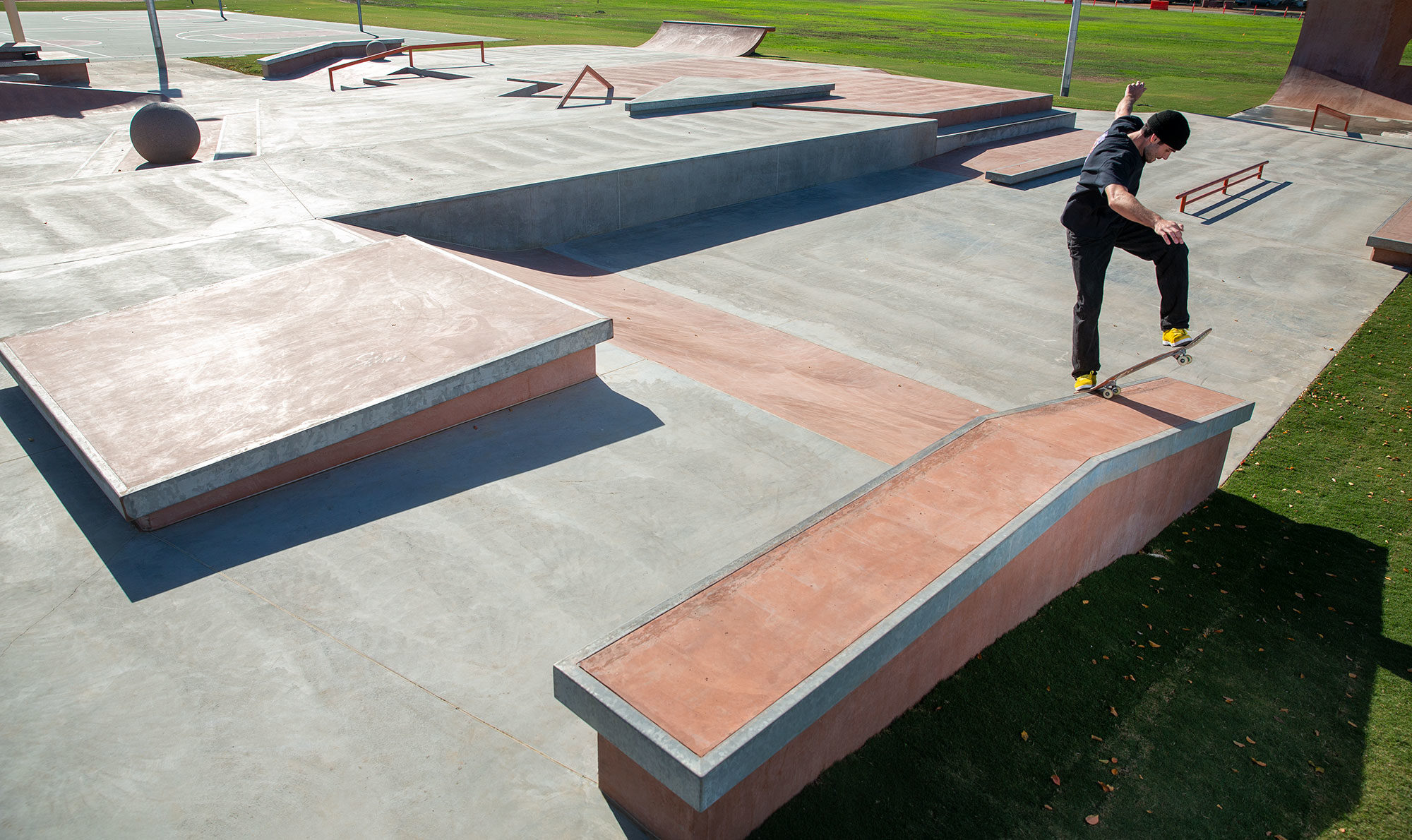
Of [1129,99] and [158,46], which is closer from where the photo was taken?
[1129,99]

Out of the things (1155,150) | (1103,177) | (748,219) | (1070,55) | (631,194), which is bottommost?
(748,219)

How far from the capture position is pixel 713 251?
10898 mm

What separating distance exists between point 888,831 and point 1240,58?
1551 inches

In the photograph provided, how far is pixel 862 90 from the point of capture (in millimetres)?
19484

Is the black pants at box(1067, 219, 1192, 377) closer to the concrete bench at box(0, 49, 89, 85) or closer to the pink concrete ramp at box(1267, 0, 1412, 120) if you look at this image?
the pink concrete ramp at box(1267, 0, 1412, 120)

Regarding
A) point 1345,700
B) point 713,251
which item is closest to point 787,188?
point 713,251

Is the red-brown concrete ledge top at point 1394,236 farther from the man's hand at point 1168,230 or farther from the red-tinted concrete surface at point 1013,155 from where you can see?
the man's hand at point 1168,230

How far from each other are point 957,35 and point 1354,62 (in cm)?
1802

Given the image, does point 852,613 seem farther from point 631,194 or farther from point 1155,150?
point 631,194

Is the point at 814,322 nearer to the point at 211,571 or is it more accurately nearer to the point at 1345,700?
the point at 1345,700

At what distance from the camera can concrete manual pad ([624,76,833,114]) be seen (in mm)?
15445

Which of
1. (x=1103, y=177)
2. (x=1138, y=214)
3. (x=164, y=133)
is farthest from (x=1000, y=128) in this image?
(x=164, y=133)

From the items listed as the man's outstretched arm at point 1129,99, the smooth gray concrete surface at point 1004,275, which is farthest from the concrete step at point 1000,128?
the man's outstretched arm at point 1129,99

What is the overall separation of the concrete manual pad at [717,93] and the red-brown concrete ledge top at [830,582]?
11717mm
